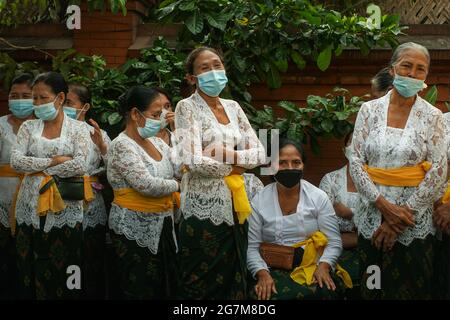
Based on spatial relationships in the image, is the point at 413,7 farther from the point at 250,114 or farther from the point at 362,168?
the point at 362,168

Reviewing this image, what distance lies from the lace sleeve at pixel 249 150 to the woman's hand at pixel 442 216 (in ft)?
3.67

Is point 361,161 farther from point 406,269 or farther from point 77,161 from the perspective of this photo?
point 77,161

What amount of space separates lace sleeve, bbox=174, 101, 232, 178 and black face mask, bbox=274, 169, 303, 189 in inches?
22.3

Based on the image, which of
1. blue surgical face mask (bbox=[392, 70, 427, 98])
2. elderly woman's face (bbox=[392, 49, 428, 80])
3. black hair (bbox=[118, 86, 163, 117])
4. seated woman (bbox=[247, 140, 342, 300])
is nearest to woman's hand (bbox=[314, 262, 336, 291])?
seated woman (bbox=[247, 140, 342, 300])

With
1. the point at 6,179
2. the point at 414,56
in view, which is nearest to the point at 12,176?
the point at 6,179

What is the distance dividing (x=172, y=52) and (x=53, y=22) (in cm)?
179

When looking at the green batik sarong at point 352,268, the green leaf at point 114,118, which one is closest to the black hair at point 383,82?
the green batik sarong at point 352,268

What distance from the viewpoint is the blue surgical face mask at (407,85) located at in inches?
179

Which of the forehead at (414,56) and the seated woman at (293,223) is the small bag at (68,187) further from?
the forehead at (414,56)

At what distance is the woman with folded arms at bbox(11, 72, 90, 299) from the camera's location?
5199mm

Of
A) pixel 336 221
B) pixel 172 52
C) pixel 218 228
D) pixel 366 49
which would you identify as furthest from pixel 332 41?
pixel 218 228

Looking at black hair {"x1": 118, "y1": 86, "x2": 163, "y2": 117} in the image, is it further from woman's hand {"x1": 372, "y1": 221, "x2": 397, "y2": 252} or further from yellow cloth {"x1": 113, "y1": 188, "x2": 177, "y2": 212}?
woman's hand {"x1": 372, "y1": 221, "x2": 397, "y2": 252}

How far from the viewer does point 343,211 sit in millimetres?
5668

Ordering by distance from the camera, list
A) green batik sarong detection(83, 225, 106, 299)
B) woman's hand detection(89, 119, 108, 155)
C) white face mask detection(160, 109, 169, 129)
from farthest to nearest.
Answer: woman's hand detection(89, 119, 108, 155) < green batik sarong detection(83, 225, 106, 299) < white face mask detection(160, 109, 169, 129)
